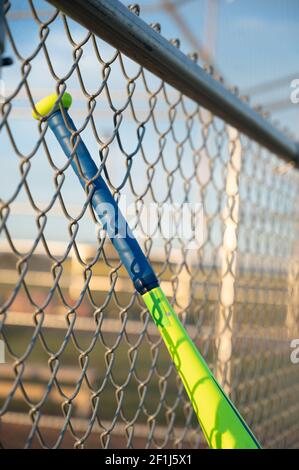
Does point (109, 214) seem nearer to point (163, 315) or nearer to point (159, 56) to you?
point (163, 315)

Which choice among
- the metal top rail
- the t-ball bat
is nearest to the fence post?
the metal top rail

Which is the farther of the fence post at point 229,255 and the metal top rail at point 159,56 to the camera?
the fence post at point 229,255

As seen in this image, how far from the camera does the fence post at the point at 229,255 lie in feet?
5.84

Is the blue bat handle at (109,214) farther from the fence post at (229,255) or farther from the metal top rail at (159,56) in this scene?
the fence post at (229,255)

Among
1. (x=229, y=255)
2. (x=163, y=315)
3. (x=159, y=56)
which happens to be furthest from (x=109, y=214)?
(x=229, y=255)

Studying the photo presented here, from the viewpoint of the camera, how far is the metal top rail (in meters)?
0.88

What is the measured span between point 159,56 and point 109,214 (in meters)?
0.33

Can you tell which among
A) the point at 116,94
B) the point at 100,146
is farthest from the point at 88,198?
the point at 116,94

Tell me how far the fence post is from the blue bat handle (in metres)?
0.84

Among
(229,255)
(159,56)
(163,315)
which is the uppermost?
(159,56)

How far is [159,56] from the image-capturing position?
3.48ft

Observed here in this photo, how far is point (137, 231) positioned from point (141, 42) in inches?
14.8

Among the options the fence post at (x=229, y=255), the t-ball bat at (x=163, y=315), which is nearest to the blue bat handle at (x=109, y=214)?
the t-ball bat at (x=163, y=315)

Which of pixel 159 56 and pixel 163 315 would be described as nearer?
pixel 163 315
